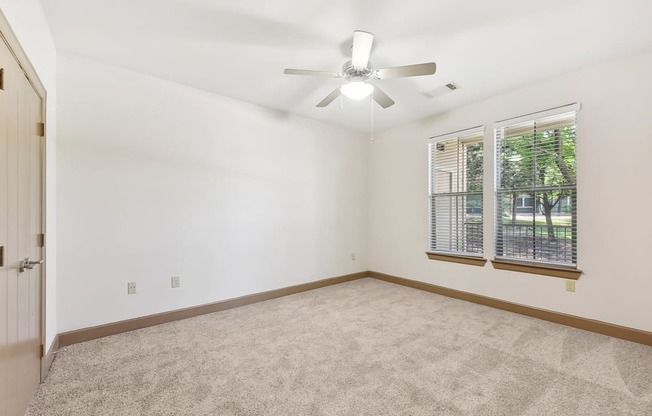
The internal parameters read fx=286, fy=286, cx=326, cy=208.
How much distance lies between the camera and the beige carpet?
1734 mm

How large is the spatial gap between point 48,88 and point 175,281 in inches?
78.4

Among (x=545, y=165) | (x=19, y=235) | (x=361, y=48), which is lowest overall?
(x=19, y=235)

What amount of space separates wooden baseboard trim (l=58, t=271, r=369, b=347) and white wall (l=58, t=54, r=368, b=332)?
0.21ft

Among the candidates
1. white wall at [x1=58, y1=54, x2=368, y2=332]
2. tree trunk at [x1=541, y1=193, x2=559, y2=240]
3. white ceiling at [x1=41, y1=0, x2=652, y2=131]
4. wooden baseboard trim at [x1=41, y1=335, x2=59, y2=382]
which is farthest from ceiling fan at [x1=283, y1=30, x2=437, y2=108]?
wooden baseboard trim at [x1=41, y1=335, x2=59, y2=382]

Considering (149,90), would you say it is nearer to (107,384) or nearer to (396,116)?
(107,384)

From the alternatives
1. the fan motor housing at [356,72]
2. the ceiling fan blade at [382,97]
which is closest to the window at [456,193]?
the ceiling fan blade at [382,97]

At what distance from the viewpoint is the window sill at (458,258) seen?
12.0ft

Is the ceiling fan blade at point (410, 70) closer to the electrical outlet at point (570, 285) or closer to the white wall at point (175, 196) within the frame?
the white wall at point (175, 196)

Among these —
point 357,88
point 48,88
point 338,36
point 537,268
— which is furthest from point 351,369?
point 48,88

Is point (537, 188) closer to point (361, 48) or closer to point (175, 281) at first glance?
point (361, 48)

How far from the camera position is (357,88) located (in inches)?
93.6

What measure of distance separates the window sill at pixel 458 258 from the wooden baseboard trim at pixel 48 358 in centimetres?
413

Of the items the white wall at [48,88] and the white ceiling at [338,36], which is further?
the white ceiling at [338,36]

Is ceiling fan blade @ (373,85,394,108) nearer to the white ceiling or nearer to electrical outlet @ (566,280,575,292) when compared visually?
the white ceiling
